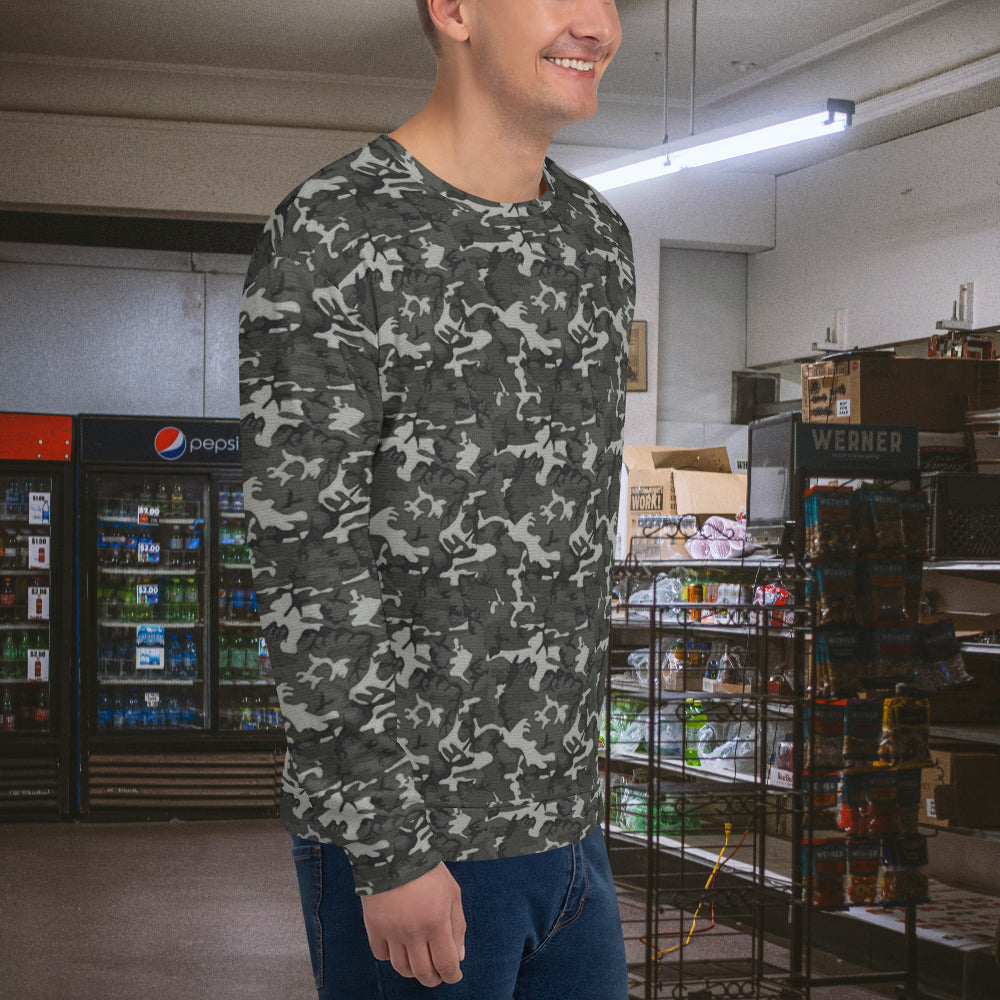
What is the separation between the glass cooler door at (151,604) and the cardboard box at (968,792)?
445 cm

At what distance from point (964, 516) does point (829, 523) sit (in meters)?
0.58

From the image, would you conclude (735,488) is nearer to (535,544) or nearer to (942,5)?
(942,5)

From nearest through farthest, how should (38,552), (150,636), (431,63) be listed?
(431,63), (38,552), (150,636)

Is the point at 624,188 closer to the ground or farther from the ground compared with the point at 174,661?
farther from the ground

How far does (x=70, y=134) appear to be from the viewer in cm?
698

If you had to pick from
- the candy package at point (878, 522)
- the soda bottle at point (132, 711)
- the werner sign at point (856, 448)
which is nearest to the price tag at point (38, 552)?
the soda bottle at point (132, 711)

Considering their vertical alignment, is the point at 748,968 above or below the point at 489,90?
below

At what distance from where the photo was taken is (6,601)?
7.16 meters

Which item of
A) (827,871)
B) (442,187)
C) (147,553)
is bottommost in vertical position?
(827,871)

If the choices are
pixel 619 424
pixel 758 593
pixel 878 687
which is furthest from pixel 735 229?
pixel 619 424

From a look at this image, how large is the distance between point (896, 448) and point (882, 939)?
1.65 m

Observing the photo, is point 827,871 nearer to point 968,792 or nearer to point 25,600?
point 968,792

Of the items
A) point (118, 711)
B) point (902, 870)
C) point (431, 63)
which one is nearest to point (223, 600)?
A: point (118, 711)

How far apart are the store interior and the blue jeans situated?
378cm
